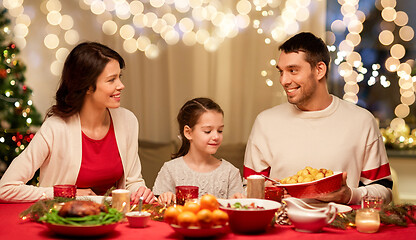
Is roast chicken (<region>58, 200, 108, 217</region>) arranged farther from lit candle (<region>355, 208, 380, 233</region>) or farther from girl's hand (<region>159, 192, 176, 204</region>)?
lit candle (<region>355, 208, 380, 233</region>)

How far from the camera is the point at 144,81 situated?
190 inches

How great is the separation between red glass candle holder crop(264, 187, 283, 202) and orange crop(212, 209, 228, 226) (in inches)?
17.1

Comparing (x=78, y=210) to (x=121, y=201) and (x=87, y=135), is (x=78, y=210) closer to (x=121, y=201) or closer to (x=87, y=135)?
(x=121, y=201)

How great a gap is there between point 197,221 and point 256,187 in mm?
477

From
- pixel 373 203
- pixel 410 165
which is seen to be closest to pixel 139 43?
pixel 410 165

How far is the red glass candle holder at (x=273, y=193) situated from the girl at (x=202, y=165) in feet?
2.56

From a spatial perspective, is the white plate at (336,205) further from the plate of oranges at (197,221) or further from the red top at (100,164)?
the red top at (100,164)

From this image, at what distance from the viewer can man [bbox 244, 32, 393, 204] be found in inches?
112

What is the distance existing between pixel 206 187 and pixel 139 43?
2275 millimetres

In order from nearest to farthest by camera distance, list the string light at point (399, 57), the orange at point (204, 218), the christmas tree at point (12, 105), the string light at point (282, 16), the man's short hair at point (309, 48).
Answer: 1. the orange at point (204, 218)
2. the man's short hair at point (309, 48)
3. the christmas tree at point (12, 105)
4. the string light at point (282, 16)
5. the string light at point (399, 57)

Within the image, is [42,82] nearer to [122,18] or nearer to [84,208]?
[122,18]

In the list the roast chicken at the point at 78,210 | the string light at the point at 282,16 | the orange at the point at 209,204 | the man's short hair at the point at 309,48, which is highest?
the string light at the point at 282,16

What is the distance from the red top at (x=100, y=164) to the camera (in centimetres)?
273

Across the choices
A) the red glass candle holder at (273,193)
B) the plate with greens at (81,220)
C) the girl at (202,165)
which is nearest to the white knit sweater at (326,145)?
the girl at (202,165)
